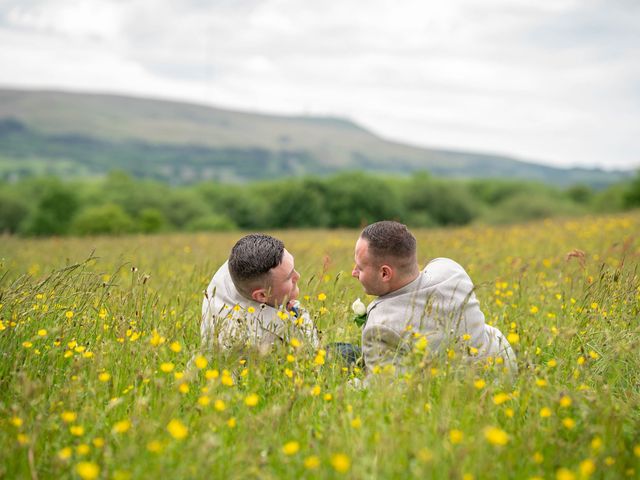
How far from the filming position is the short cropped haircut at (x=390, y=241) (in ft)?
11.7

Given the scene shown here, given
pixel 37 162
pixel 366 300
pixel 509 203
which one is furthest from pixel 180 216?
pixel 37 162

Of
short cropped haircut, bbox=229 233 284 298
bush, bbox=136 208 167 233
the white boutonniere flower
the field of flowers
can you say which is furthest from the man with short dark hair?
bush, bbox=136 208 167 233

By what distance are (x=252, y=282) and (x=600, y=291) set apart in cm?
280

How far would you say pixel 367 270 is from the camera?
3645 millimetres

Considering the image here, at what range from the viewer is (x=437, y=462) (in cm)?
237

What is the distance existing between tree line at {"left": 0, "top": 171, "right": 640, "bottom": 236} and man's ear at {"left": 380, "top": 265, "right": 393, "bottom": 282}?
53752mm

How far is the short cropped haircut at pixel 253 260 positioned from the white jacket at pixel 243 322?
16 centimetres

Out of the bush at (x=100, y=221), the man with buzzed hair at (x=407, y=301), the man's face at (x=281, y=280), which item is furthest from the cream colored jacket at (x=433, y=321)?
the bush at (x=100, y=221)

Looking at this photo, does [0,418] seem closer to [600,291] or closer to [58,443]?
[58,443]

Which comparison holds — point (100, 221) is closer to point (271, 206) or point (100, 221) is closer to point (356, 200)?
point (271, 206)

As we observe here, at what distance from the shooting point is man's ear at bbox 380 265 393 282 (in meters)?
3.60

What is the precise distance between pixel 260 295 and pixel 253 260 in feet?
0.90

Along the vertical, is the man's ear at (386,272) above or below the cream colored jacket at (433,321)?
above

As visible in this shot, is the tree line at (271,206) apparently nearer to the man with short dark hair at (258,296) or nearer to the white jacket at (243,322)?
the white jacket at (243,322)
